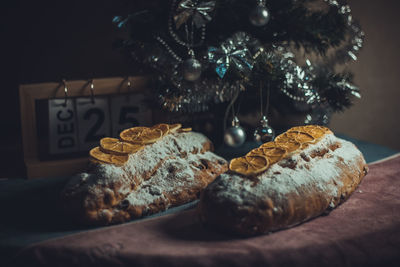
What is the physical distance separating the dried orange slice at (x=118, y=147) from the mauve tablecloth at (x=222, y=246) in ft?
0.68

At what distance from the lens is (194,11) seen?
1.32 meters

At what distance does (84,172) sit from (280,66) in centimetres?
72

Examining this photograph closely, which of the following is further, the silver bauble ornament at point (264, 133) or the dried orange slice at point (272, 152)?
the silver bauble ornament at point (264, 133)

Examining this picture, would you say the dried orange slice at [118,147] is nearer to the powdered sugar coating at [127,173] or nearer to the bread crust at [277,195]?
the powdered sugar coating at [127,173]

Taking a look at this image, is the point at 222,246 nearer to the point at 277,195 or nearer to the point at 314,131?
the point at 277,195

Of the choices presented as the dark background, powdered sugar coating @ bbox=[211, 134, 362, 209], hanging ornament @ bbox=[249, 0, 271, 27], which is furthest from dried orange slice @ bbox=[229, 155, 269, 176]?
the dark background

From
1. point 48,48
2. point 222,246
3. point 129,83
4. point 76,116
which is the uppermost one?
point 48,48

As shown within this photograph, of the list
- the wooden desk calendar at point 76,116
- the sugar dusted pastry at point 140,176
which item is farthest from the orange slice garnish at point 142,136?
the wooden desk calendar at point 76,116

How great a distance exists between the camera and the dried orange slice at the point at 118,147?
46.7 inches

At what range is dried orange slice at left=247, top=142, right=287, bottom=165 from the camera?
1104mm

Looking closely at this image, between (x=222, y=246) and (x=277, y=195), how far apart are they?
178 mm

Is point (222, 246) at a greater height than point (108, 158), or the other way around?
point (108, 158)

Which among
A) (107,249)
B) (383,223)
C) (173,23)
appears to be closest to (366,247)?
(383,223)

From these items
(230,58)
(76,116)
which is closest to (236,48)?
(230,58)
